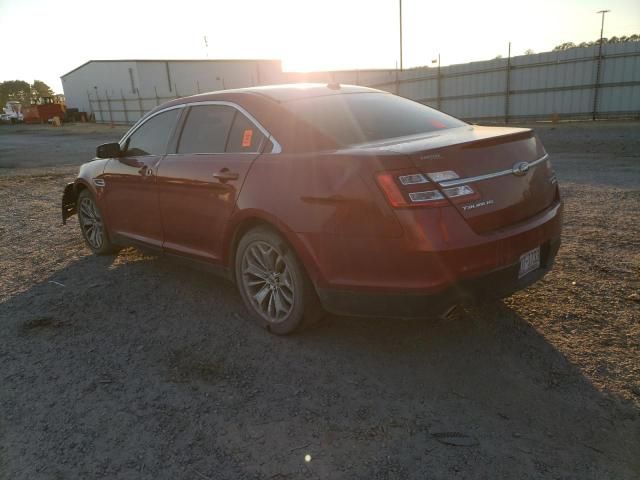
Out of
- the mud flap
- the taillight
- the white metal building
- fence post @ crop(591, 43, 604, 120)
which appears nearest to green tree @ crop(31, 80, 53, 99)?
the white metal building

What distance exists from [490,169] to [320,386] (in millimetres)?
1532

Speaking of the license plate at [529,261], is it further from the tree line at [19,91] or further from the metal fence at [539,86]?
the tree line at [19,91]

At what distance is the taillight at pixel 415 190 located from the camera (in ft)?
8.66

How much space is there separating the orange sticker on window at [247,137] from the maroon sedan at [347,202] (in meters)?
0.02

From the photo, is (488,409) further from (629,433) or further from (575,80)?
(575,80)

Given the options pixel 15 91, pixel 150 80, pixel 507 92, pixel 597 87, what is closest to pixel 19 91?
pixel 15 91

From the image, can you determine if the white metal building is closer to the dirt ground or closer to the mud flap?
the mud flap

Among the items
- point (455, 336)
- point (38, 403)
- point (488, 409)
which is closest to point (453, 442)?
point (488, 409)

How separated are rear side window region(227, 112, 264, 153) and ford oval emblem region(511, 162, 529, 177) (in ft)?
5.23

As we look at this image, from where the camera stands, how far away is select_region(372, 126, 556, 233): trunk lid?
2.71m

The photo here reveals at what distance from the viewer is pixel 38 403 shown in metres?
2.85

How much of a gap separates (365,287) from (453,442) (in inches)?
36.2

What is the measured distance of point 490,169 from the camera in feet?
9.32

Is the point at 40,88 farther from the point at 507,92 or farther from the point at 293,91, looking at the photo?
the point at 293,91
